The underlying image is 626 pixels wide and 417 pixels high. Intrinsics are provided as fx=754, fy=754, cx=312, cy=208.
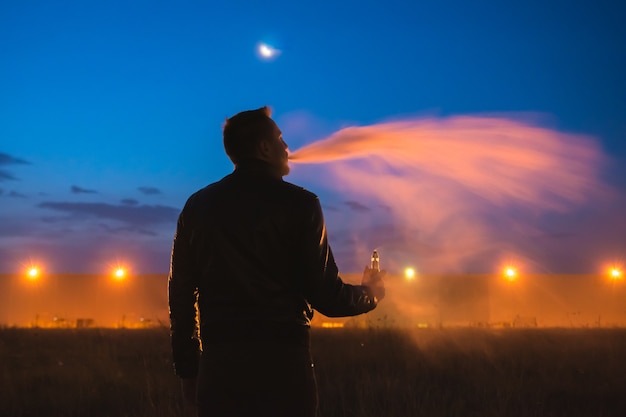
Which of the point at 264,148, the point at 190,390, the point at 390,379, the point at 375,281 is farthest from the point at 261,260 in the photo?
the point at 390,379

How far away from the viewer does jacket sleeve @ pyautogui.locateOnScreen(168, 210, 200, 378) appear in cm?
333

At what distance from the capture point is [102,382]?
10633mm

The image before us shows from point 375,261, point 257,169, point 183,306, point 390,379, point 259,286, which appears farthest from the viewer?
point 390,379

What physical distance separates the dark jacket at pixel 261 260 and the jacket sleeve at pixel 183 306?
0.36 feet

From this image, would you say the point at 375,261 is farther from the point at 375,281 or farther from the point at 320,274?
the point at 320,274

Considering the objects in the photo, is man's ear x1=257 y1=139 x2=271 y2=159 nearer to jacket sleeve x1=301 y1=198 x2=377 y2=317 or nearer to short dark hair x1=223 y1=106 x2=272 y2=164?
short dark hair x1=223 y1=106 x2=272 y2=164

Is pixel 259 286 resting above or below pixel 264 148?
below

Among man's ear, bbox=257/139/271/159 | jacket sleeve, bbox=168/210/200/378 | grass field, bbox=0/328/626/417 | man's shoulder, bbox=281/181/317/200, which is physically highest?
man's ear, bbox=257/139/271/159

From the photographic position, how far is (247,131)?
3240 mm

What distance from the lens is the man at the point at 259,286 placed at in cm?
301

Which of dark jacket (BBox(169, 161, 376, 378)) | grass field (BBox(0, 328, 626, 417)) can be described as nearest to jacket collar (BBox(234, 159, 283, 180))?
dark jacket (BBox(169, 161, 376, 378))

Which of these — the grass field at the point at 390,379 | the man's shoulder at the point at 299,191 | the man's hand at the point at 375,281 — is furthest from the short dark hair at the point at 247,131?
the grass field at the point at 390,379

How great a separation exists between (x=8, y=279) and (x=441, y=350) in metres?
35.2

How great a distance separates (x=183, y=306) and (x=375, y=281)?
2.86ft
